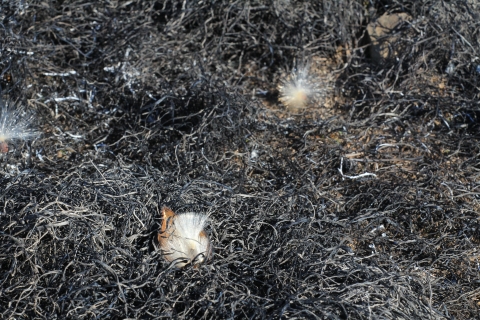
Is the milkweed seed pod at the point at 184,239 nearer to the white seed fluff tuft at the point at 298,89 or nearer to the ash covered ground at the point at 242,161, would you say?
the ash covered ground at the point at 242,161

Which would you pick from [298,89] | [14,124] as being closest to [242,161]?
[298,89]

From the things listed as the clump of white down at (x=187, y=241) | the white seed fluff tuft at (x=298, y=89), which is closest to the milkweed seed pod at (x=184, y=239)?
the clump of white down at (x=187, y=241)

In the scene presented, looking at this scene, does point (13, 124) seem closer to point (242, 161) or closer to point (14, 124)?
point (14, 124)

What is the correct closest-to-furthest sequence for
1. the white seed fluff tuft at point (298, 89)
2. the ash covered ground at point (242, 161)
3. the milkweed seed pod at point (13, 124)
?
the ash covered ground at point (242, 161) < the milkweed seed pod at point (13, 124) < the white seed fluff tuft at point (298, 89)

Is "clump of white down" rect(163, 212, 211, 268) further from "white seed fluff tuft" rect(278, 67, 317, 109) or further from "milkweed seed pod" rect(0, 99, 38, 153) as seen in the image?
"white seed fluff tuft" rect(278, 67, 317, 109)

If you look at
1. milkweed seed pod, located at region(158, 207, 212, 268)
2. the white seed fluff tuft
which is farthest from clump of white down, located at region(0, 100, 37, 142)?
the white seed fluff tuft

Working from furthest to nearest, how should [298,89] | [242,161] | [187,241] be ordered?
[298,89] < [242,161] < [187,241]
